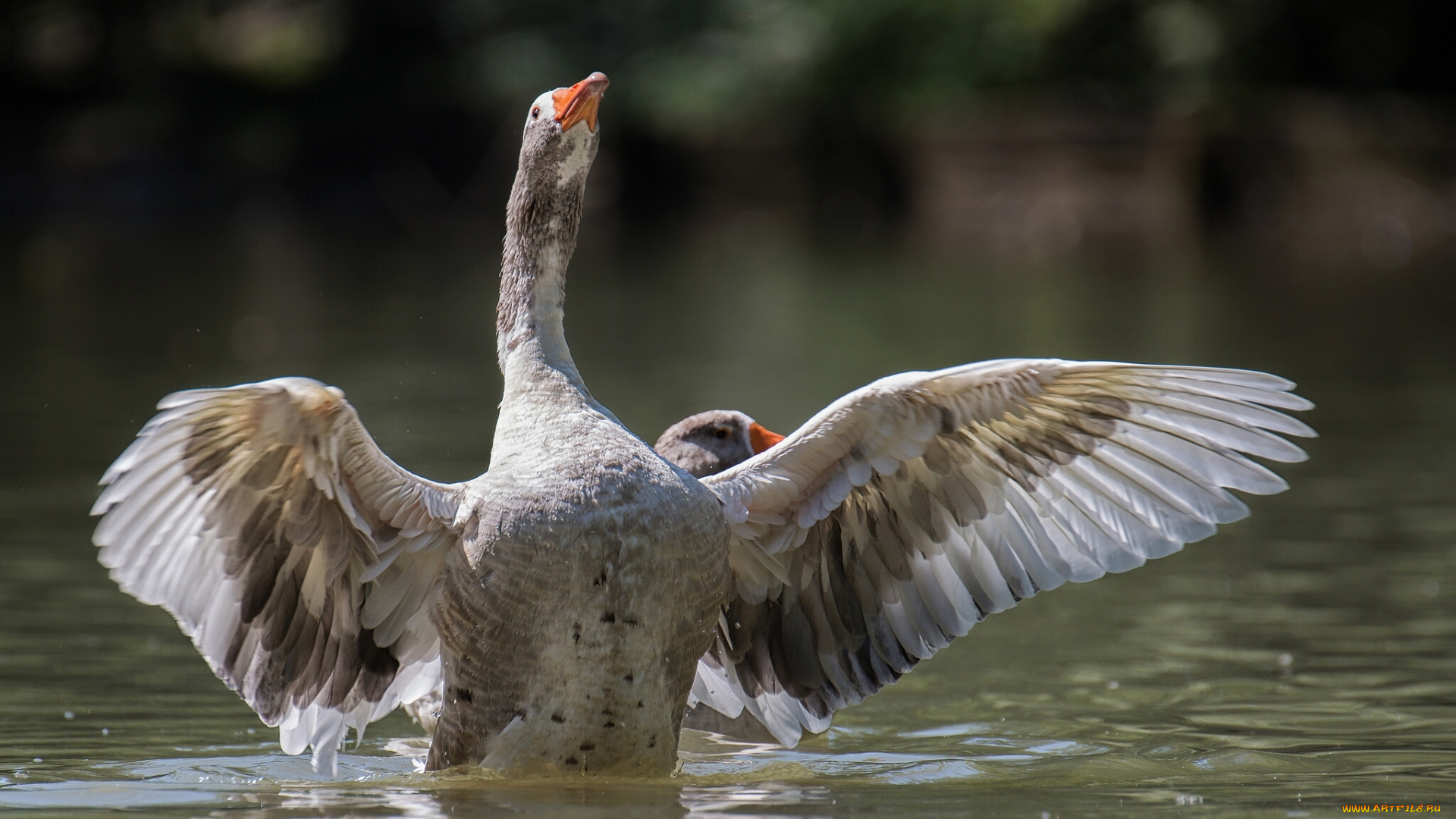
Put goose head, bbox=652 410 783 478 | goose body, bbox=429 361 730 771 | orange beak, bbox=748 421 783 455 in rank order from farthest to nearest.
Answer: orange beak, bbox=748 421 783 455 → goose head, bbox=652 410 783 478 → goose body, bbox=429 361 730 771

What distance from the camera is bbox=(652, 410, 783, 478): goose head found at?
7773 mm

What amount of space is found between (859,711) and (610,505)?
2.28 m

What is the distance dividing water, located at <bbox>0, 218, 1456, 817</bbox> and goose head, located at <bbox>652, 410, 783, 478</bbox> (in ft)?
4.21

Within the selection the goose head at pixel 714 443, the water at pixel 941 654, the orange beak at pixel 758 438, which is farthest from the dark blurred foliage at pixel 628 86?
the goose head at pixel 714 443

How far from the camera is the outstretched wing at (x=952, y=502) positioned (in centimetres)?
547

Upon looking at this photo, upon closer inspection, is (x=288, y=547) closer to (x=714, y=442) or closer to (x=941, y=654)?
(x=714, y=442)

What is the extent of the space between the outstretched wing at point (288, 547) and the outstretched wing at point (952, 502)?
43.0 inches

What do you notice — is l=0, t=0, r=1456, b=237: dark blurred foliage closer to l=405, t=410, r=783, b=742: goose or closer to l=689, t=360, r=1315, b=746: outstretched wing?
l=405, t=410, r=783, b=742: goose

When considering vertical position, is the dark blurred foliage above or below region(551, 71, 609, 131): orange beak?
above

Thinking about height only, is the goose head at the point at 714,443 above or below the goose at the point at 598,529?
above

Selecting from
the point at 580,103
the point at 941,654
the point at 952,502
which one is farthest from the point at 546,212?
the point at 941,654

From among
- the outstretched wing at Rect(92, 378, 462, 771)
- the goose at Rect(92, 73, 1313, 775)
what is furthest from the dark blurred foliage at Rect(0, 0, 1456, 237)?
the outstretched wing at Rect(92, 378, 462, 771)

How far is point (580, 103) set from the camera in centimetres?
579

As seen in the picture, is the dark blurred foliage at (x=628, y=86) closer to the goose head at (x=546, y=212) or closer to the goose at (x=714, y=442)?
the goose at (x=714, y=442)
